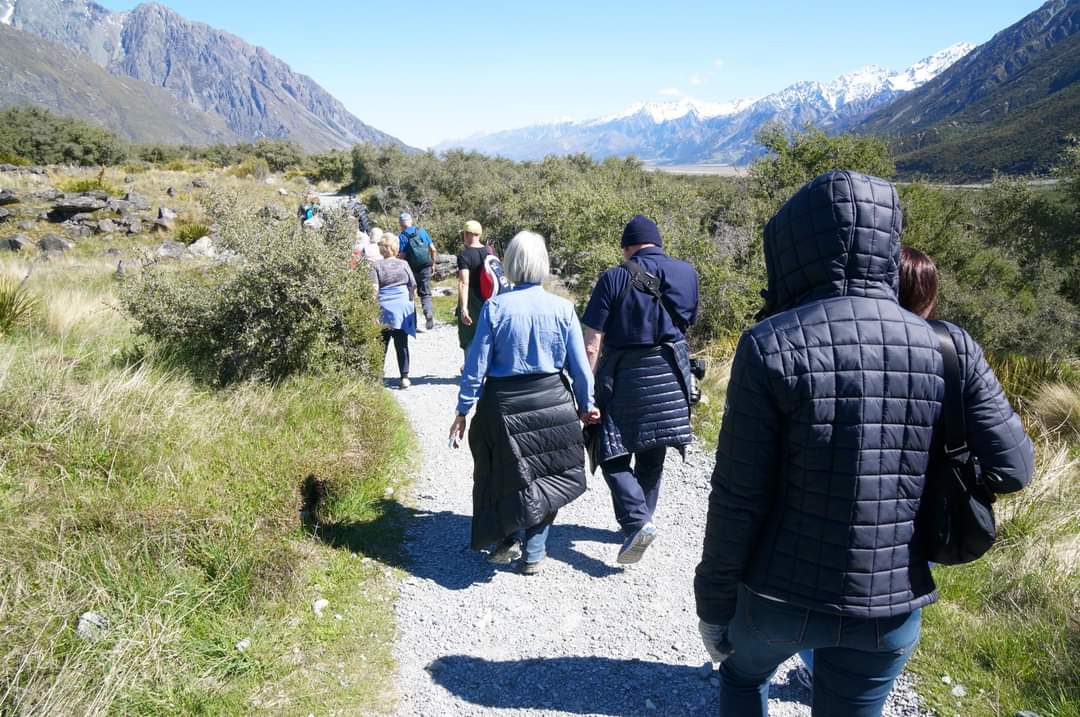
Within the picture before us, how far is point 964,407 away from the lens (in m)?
1.67

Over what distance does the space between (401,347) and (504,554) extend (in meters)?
4.09

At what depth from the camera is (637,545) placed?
3.96 meters

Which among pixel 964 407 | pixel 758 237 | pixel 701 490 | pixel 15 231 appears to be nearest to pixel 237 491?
pixel 701 490

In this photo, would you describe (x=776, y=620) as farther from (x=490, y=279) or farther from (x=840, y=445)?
(x=490, y=279)

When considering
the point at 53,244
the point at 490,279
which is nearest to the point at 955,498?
the point at 490,279

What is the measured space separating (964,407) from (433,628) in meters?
2.90

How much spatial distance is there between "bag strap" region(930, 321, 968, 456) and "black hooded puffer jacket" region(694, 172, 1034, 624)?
1.0 inches

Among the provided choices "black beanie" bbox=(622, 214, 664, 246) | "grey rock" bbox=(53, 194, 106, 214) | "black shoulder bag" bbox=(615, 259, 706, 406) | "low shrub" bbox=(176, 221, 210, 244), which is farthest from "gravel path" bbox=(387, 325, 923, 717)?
"grey rock" bbox=(53, 194, 106, 214)

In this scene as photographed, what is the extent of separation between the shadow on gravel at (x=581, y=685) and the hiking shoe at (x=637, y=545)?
2.63 ft

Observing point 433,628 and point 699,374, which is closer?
point 433,628

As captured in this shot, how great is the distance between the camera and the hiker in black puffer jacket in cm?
378

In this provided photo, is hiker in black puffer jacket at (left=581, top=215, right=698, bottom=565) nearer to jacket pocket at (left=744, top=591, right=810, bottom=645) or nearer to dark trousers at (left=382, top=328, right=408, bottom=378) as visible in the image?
jacket pocket at (left=744, top=591, right=810, bottom=645)

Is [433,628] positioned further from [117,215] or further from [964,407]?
[117,215]

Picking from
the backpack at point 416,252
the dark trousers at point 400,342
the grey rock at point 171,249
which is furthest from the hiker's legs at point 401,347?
the grey rock at point 171,249
